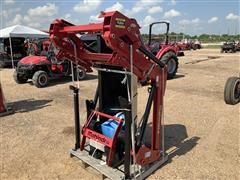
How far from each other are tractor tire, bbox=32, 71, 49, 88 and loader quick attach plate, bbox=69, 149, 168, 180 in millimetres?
6456

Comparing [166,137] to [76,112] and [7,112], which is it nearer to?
[76,112]

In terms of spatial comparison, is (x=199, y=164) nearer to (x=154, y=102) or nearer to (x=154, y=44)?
(x=154, y=102)

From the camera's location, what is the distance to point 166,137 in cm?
508

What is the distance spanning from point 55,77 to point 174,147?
7.45 meters

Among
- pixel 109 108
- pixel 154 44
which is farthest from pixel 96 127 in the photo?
pixel 154 44

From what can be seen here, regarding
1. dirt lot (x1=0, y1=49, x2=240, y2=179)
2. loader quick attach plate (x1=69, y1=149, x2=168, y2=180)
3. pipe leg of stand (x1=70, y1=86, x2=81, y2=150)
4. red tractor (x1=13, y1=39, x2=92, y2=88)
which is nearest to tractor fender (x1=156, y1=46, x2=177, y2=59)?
dirt lot (x1=0, y1=49, x2=240, y2=179)

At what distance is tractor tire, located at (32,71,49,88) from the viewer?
10.2 meters

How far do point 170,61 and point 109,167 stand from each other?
7975 mm

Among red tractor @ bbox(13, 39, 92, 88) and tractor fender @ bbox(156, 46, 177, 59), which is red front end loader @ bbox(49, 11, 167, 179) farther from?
tractor fender @ bbox(156, 46, 177, 59)

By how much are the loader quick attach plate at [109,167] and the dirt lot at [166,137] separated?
0.09m

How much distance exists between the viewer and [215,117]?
617 centimetres

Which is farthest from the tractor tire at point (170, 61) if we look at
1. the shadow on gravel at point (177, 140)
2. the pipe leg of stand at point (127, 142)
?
the pipe leg of stand at point (127, 142)

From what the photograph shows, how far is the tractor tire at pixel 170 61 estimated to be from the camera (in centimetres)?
1072

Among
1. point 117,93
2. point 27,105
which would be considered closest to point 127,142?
point 117,93
